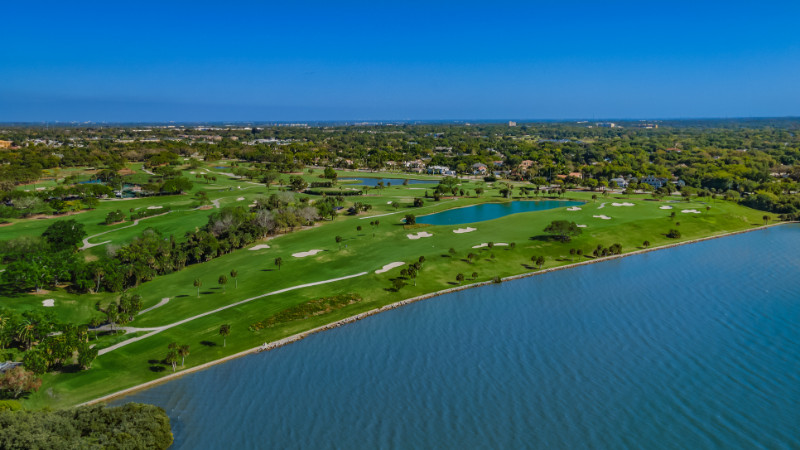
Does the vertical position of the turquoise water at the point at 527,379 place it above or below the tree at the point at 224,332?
below

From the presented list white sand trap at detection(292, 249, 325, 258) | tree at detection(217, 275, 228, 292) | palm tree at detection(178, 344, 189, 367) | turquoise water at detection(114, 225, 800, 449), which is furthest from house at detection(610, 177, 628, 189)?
palm tree at detection(178, 344, 189, 367)

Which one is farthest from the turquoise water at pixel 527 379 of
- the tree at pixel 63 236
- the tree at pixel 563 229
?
the tree at pixel 63 236

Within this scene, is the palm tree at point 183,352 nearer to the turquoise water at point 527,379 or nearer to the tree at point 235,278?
the turquoise water at point 527,379

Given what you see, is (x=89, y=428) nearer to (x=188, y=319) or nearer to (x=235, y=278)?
(x=188, y=319)

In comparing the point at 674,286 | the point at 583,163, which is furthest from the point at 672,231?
the point at 583,163

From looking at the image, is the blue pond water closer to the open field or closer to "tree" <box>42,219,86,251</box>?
the open field

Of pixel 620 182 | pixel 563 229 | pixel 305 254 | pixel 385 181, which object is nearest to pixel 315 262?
pixel 305 254
